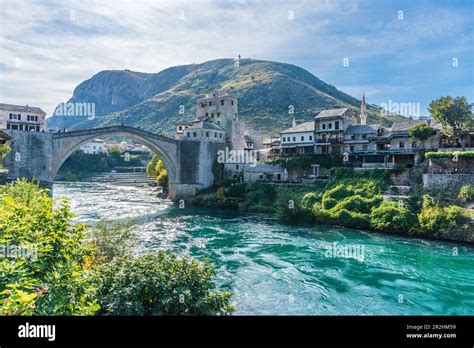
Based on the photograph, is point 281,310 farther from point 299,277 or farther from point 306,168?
point 306,168

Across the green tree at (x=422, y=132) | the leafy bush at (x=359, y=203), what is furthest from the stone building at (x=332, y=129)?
the leafy bush at (x=359, y=203)

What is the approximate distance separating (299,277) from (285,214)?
56.4ft

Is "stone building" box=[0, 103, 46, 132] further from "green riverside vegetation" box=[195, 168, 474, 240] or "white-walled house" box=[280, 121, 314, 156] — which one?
"white-walled house" box=[280, 121, 314, 156]

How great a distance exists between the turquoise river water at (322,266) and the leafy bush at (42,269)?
8.87 meters

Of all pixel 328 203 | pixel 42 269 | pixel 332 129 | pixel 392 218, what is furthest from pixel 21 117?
pixel 392 218

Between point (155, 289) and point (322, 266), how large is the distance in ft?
47.1

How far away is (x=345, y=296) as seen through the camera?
16.0 m

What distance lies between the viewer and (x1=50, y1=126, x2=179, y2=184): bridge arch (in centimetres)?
4098

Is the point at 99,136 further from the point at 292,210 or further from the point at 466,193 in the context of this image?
the point at 466,193

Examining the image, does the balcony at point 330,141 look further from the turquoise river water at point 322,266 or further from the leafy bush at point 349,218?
the turquoise river water at point 322,266

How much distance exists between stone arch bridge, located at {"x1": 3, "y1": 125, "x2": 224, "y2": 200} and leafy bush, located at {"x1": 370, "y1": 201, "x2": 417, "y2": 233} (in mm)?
31043

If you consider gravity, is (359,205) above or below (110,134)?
below

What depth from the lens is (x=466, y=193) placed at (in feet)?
96.0
